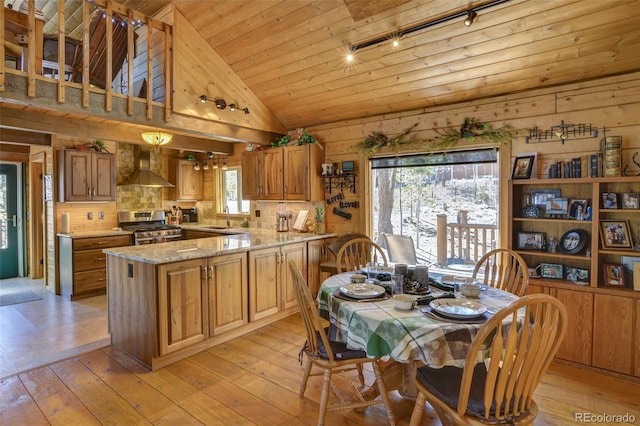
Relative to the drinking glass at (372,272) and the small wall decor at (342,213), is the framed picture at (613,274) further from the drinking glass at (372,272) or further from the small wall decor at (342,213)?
the small wall decor at (342,213)

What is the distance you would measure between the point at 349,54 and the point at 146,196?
4558 millimetres

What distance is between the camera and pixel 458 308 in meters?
1.86

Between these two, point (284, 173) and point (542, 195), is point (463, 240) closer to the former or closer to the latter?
point (542, 195)

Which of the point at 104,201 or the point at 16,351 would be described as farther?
the point at 104,201

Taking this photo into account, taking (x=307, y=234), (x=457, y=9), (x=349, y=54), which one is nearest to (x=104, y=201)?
(x=307, y=234)

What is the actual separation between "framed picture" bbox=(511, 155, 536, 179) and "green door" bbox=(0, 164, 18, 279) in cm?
773

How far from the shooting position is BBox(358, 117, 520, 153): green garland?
139 inches

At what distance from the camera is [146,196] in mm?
6297

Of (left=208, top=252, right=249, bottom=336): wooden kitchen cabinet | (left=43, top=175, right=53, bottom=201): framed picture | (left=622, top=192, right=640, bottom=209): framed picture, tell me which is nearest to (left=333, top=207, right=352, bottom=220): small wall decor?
(left=208, top=252, right=249, bottom=336): wooden kitchen cabinet

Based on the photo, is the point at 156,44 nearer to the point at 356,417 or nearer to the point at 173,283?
the point at 173,283

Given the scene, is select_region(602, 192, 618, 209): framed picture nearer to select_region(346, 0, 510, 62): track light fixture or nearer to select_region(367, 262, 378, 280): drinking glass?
select_region(346, 0, 510, 62): track light fixture

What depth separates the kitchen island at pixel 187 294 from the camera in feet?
9.48

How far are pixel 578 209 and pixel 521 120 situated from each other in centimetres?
100

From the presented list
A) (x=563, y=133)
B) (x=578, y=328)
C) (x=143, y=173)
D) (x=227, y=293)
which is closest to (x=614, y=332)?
(x=578, y=328)
